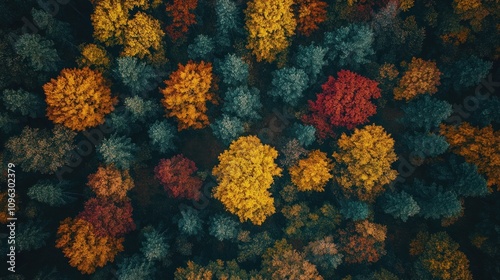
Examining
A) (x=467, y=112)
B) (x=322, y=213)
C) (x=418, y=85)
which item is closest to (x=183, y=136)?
(x=322, y=213)

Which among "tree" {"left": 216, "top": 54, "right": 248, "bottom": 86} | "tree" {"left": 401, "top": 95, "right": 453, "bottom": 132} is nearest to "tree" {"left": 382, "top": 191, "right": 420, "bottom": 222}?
"tree" {"left": 401, "top": 95, "right": 453, "bottom": 132}

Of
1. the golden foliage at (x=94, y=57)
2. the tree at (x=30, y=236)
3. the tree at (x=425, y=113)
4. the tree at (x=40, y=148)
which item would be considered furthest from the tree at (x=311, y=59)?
the tree at (x=30, y=236)

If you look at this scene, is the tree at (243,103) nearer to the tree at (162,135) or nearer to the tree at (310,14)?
the tree at (162,135)

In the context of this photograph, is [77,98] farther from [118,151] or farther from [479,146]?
[479,146]

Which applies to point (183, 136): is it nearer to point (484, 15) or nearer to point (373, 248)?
point (373, 248)

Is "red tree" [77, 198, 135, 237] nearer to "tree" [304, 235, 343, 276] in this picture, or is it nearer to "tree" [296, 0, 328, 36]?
"tree" [304, 235, 343, 276]
